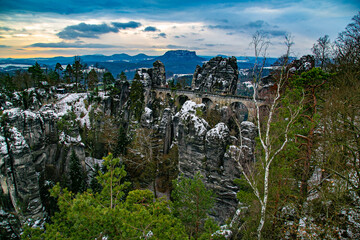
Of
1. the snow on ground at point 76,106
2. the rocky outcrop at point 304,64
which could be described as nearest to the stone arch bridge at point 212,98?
the rocky outcrop at point 304,64

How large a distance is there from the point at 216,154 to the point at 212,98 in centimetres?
2176

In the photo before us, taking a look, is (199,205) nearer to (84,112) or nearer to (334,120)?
(334,120)

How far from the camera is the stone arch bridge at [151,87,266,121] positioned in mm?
37469

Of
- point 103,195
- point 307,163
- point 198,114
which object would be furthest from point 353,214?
point 198,114

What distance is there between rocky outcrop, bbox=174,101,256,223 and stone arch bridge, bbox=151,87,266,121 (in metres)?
12.7

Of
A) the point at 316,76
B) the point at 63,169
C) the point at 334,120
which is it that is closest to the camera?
the point at 334,120

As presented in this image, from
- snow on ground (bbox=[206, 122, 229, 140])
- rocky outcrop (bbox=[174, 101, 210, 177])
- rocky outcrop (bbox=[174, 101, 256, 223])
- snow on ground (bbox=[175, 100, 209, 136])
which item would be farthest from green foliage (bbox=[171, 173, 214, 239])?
snow on ground (bbox=[175, 100, 209, 136])

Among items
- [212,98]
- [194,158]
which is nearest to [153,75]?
[212,98]

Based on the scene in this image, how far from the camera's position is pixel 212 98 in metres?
43.2

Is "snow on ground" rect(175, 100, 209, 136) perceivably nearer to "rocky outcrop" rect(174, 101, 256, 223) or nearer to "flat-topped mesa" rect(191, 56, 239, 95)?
"rocky outcrop" rect(174, 101, 256, 223)

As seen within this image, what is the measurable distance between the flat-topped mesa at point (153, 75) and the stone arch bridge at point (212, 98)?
86.0 inches

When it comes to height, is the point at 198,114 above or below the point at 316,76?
below

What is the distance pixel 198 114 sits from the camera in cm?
2552

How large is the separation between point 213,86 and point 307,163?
38510mm
